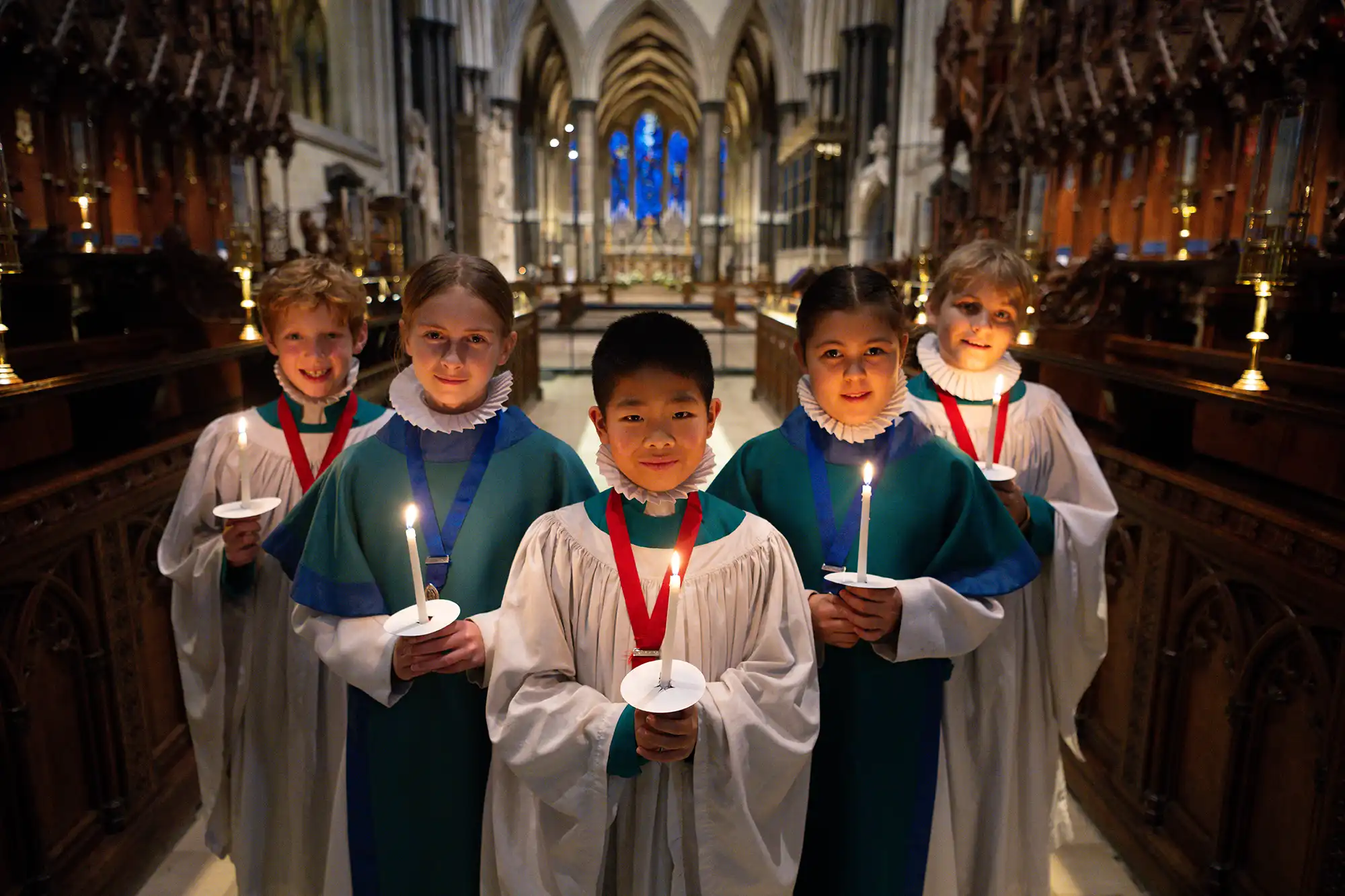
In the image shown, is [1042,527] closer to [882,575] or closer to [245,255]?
[882,575]

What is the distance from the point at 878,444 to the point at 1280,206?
1.95m

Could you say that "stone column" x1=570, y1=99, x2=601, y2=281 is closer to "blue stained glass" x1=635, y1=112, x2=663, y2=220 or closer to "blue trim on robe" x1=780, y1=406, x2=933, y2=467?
"blue stained glass" x1=635, y1=112, x2=663, y2=220

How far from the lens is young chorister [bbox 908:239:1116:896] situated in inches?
68.6

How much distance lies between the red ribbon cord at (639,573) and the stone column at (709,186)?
27.9 meters

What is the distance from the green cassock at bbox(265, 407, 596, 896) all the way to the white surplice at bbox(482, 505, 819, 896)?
0.20m

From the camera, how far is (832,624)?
4.50ft

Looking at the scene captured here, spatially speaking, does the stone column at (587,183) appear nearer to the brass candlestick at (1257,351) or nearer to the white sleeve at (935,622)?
the brass candlestick at (1257,351)

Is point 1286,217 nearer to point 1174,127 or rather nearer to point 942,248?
point 1174,127

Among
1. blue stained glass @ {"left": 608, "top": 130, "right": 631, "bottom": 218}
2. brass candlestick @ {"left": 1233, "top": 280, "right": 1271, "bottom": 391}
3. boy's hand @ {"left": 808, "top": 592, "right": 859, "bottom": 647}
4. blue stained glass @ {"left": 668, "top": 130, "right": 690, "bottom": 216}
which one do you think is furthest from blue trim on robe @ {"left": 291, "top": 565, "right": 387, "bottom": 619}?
blue stained glass @ {"left": 668, "top": 130, "right": 690, "bottom": 216}

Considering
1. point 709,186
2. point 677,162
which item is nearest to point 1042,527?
point 709,186

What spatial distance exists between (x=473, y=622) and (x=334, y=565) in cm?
28

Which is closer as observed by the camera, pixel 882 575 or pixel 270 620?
pixel 882 575

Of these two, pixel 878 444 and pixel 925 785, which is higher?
pixel 878 444

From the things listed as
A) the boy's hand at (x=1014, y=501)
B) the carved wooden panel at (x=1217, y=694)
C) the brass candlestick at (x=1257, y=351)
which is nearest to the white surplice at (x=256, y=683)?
the boy's hand at (x=1014, y=501)
